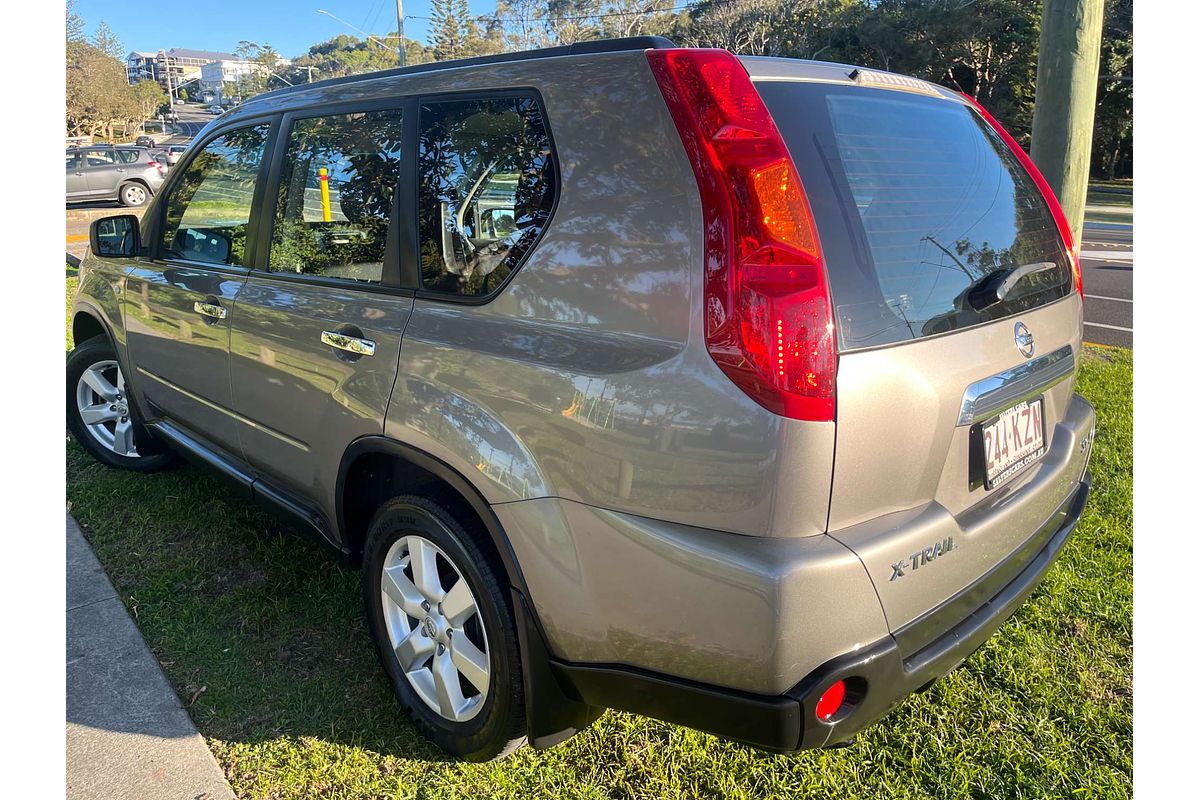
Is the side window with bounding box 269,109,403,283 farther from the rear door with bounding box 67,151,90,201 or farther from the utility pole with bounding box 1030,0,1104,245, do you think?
the rear door with bounding box 67,151,90,201

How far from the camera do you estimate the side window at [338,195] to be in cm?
252

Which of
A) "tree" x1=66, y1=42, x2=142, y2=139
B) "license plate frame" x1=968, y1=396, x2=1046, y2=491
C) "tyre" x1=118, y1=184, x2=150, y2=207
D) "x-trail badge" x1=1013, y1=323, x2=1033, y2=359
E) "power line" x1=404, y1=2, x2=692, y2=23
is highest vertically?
"power line" x1=404, y1=2, x2=692, y2=23

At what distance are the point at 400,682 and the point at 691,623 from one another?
1.22 m

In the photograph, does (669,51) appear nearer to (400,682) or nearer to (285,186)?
(285,186)

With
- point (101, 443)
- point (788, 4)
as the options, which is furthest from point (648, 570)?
point (788, 4)

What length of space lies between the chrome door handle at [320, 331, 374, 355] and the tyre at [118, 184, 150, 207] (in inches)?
A: 916

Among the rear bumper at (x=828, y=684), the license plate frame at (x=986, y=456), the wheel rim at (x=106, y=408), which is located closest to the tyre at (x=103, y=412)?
the wheel rim at (x=106, y=408)

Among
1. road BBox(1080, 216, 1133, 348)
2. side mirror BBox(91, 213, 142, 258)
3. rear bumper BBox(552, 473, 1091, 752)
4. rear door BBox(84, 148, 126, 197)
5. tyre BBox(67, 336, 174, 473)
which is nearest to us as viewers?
rear bumper BBox(552, 473, 1091, 752)

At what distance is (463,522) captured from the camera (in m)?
2.20

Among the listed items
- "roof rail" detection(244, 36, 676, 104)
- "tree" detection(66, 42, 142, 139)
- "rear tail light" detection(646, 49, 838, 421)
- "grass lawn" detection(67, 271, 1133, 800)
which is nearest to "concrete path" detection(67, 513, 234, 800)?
"grass lawn" detection(67, 271, 1133, 800)

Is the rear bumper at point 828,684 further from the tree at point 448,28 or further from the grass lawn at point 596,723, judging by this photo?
the tree at point 448,28

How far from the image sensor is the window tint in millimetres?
21812

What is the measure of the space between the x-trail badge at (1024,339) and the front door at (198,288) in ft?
8.50

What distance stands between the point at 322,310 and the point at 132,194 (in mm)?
23666
